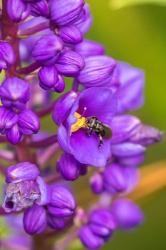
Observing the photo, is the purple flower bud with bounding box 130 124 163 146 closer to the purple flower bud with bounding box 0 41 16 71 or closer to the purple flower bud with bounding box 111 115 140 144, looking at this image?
the purple flower bud with bounding box 111 115 140 144

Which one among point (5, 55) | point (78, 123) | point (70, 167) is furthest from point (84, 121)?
point (5, 55)

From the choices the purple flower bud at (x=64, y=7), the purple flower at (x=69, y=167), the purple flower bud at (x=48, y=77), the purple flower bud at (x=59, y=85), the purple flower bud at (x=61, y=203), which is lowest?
the purple flower bud at (x=61, y=203)

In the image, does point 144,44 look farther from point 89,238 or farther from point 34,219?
point 34,219

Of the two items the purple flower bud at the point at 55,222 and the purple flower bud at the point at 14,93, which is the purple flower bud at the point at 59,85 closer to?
the purple flower bud at the point at 14,93

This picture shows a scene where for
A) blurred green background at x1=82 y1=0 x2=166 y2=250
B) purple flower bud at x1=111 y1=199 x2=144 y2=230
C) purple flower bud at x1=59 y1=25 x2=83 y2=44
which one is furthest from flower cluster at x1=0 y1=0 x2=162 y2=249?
blurred green background at x1=82 y1=0 x2=166 y2=250

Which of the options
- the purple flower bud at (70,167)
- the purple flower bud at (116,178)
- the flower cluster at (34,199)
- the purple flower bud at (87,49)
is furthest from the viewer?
the purple flower bud at (116,178)

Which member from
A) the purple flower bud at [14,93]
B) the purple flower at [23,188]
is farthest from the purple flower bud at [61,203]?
the purple flower bud at [14,93]

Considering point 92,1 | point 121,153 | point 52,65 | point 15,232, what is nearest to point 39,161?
point 121,153
